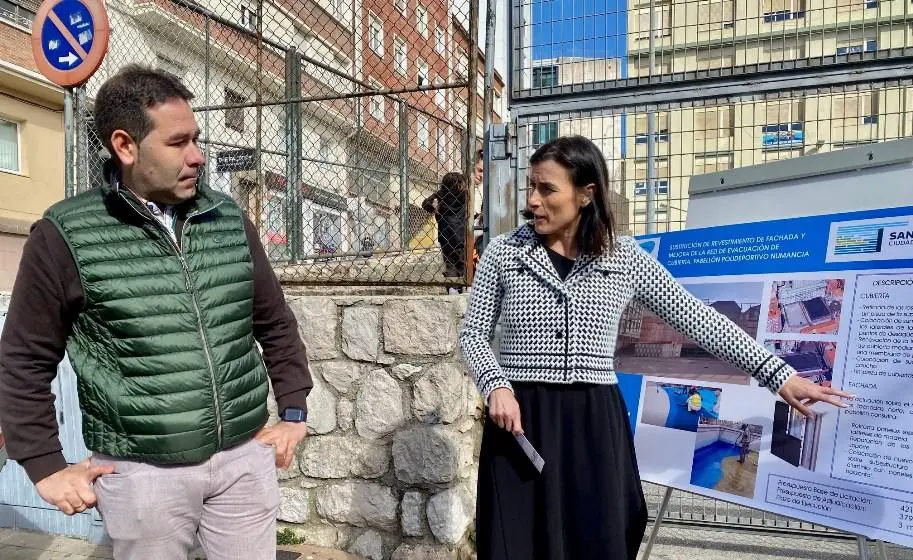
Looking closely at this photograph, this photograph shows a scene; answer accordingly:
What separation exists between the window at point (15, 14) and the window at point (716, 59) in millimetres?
18158

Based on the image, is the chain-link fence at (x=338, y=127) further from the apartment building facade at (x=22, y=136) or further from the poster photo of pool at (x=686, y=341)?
the apartment building facade at (x=22, y=136)

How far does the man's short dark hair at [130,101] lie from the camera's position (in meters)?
1.66

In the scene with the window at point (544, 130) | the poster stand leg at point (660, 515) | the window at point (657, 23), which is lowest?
the poster stand leg at point (660, 515)

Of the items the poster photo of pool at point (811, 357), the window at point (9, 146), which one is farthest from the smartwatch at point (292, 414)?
the window at point (9, 146)

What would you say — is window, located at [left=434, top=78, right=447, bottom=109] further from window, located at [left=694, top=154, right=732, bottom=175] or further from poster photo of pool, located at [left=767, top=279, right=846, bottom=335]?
poster photo of pool, located at [left=767, top=279, right=846, bottom=335]

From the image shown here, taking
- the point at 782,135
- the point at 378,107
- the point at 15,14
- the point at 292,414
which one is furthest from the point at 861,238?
the point at 15,14

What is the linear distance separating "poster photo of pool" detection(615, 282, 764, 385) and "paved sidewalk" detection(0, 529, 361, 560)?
1.92 metres

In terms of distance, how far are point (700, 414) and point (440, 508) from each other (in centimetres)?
147

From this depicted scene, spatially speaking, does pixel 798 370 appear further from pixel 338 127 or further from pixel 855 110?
pixel 338 127

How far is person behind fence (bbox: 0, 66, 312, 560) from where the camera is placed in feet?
5.31

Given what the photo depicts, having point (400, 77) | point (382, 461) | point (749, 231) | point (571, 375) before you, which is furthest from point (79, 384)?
point (400, 77)

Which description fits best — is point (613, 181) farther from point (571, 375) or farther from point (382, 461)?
point (382, 461)

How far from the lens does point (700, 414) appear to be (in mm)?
2398

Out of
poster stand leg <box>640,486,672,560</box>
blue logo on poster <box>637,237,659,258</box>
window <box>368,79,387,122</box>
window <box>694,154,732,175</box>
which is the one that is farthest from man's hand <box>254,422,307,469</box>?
→ window <box>368,79,387,122</box>
